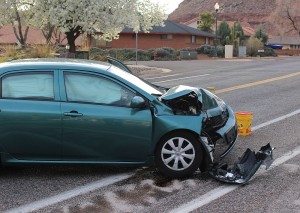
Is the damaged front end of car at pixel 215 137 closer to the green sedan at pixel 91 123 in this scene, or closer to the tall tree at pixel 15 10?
the green sedan at pixel 91 123

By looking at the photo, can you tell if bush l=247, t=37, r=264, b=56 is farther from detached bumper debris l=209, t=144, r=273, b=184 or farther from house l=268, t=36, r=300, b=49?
house l=268, t=36, r=300, b=49

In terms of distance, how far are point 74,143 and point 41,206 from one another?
98 cm

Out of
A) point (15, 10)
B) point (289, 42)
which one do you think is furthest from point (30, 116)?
point (289, 42)

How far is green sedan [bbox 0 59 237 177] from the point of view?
18.3 feet

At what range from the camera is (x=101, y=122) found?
18.3ft

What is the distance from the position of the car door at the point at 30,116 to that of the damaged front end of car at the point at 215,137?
4.51 feet

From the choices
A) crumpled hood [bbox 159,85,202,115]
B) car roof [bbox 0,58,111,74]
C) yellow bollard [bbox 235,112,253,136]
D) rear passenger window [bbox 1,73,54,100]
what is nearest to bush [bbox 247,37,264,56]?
yellow bollard [bbox 235,112,253,136]

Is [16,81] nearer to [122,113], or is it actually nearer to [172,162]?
[122,113]

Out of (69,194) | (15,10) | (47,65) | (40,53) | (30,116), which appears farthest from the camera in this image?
(15,10)

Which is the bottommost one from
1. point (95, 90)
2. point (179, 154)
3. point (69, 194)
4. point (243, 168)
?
point (69, 194)

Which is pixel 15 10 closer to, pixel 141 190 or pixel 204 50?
pixel 141 190

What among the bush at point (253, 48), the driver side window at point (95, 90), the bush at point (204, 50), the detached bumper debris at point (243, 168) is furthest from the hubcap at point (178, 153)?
the bush at point (253, 48)

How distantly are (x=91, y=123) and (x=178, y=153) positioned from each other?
43.2 inches

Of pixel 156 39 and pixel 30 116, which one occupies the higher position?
pixel 156 39
